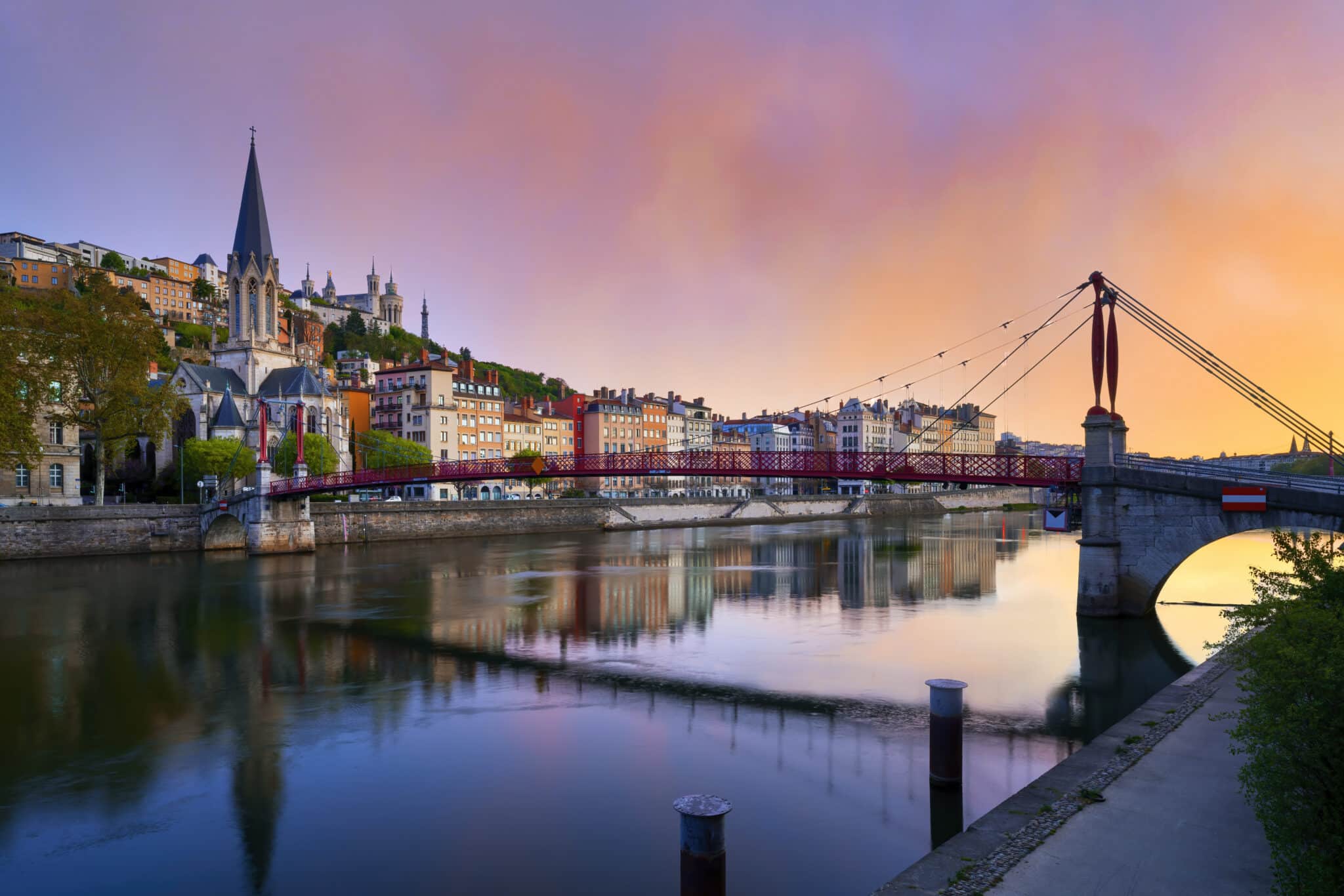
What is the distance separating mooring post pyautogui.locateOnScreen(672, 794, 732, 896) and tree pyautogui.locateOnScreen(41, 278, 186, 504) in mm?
43611

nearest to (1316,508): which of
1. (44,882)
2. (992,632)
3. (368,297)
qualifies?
(992,632)

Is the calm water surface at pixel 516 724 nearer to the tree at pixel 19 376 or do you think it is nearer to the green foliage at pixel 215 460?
the tree at pixel 19 376

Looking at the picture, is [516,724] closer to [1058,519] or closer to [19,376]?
[1058,519]

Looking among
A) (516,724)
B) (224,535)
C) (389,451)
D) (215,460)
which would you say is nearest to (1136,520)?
(516,724)

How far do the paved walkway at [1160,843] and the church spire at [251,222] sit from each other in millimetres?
78231

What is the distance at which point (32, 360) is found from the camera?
125 feet

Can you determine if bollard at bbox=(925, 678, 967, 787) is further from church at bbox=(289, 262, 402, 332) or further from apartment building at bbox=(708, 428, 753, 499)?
church at bbox=(289, 262, 402, 332)

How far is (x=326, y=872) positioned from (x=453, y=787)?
2.40m

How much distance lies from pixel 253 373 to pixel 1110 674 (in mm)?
73096

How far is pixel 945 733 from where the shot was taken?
9969 mm

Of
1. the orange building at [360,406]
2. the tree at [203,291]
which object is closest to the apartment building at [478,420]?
the orange building at [360,406]

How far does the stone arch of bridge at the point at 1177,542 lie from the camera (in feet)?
55.9

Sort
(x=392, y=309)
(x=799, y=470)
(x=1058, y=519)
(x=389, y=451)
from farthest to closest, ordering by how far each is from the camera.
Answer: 1. (x=392, y=309)
2. (x=389, y=451)
3. (x=799, y=470)
4. (x=1058, y=519)

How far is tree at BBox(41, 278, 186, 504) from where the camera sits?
3956 cm
